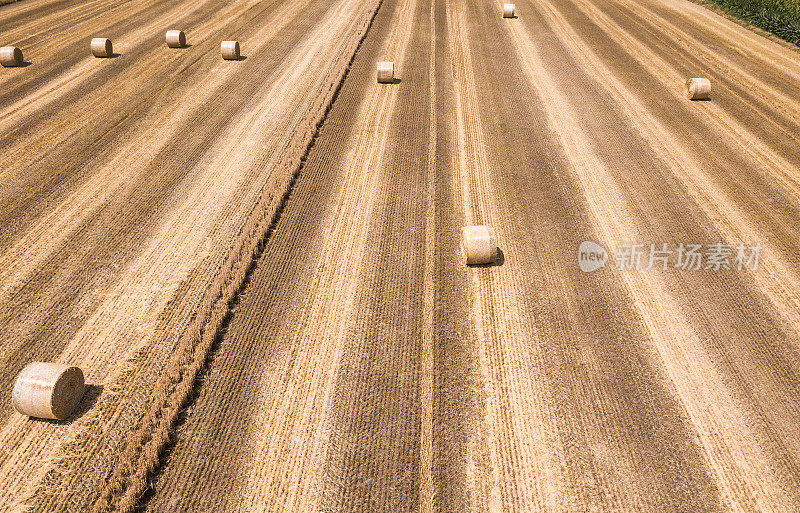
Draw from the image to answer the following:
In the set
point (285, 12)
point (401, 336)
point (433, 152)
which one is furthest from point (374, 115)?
point (285, 12)

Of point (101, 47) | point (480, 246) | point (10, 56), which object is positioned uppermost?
point (101, 47)

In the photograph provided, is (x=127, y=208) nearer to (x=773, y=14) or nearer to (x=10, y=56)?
(x=10, y=56)

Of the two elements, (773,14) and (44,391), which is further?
(773,14)

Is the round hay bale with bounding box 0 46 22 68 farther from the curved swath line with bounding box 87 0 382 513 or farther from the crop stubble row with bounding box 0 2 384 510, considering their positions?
the curved swath line with bounding box 87 0 382 513

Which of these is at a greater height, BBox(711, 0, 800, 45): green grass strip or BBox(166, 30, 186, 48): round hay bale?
BBox(711, 0, 800, 45): green grass strip

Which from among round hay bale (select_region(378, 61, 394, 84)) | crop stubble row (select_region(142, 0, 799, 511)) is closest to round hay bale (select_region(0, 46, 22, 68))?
crop stubble row (select_region(142, 0, 799, 511))

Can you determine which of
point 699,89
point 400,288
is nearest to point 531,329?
point 400,288
